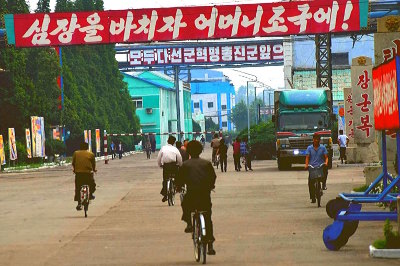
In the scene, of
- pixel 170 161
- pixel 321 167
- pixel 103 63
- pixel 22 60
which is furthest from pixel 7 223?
pixel 103 63

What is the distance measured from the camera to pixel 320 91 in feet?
155

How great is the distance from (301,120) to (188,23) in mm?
6517

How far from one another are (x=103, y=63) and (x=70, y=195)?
67645 mm

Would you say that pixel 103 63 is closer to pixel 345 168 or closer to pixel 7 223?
pixel 345 168

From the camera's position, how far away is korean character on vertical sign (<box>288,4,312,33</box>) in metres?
47.7

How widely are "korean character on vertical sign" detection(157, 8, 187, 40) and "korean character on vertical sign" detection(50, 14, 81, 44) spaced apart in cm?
388

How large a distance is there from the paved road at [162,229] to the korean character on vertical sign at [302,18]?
41.0ft

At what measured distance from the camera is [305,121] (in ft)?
153

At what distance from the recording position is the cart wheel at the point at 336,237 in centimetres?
1617

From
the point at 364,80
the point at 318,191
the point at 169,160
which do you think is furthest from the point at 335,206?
the point at 364,80

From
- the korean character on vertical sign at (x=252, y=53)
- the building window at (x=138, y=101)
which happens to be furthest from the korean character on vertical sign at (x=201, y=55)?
the building window at (x=138, y=101)

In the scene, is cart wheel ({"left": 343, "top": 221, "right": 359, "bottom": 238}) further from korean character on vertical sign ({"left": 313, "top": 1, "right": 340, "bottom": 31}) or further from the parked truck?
korean character on vertical sign ({"left": 313, "top": 1, "right": 340, "bottom": 31})

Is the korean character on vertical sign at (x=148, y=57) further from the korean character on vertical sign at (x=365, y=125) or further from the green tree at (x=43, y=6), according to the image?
the korean character on vertical sign at (x=365, y=125)

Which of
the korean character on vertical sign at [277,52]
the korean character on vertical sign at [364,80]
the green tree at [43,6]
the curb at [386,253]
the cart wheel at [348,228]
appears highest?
the green tree at [43,6]
